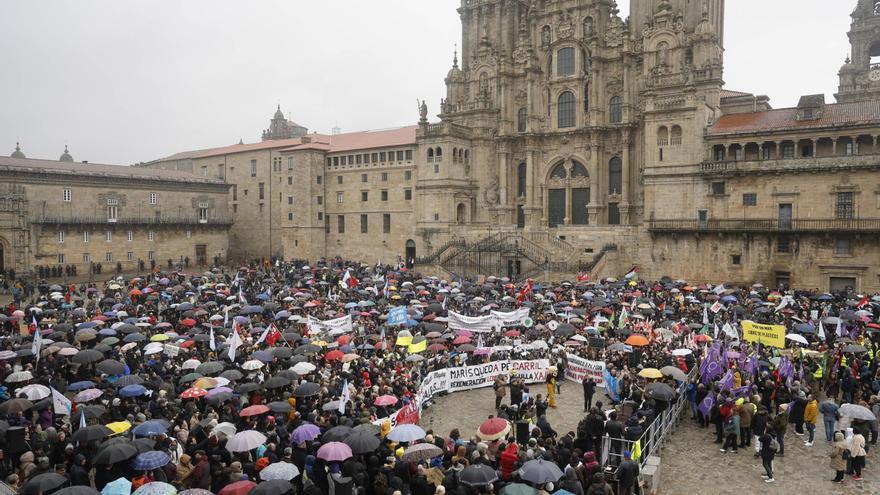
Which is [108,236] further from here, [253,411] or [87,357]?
[253,411]

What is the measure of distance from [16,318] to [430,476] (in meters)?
25.7

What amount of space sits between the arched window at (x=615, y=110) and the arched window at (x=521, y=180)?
9.41 meters

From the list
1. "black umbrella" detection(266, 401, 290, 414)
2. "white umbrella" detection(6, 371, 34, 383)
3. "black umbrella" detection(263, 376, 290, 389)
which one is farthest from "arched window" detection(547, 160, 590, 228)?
"white umbrella" detection(6, 371, 34, 383)

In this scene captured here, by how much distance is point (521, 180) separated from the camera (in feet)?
203

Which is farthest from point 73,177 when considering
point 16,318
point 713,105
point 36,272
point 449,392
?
point 713,105

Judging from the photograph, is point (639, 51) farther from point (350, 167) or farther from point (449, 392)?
point (449, 392)

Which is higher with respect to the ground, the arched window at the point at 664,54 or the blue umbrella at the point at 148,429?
the arched window at the point at 664,54

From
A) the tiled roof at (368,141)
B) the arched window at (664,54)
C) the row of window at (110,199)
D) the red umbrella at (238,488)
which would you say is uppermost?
the arched window at (664,54)

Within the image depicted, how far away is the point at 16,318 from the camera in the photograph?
96.3 feet

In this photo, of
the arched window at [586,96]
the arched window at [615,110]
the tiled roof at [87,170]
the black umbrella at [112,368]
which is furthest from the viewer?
the arched window at [586,96]

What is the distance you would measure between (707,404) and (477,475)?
32.5 ft

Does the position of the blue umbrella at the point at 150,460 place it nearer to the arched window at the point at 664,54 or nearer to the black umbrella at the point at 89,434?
the black umbrella at the point at 89,434

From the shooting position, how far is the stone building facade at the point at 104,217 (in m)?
52.7

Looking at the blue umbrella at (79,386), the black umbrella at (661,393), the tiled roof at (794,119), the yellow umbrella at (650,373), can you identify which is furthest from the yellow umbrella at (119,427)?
the tiled roof at (794,119)
